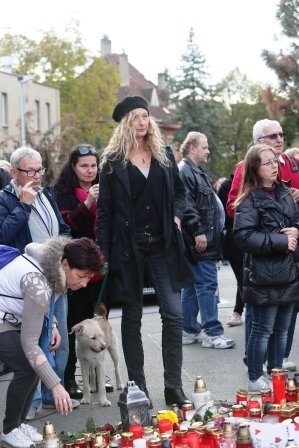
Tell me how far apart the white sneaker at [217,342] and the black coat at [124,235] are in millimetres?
2263

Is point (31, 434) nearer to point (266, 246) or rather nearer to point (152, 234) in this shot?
point (152, 234)

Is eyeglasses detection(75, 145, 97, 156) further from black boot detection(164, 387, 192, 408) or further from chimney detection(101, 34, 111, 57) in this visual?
chimney detection(101, 34, 111, 57)

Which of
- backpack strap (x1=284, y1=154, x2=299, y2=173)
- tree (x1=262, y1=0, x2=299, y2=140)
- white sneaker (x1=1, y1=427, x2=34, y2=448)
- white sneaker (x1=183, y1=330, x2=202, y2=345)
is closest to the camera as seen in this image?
white sneaker (x1=1, y1=427, x2=34, y2=448)

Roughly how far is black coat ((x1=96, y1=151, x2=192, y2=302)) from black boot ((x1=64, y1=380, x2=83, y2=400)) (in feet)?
3.12

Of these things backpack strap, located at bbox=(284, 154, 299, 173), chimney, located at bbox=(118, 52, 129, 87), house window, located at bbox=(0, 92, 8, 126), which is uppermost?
chimney, located at bbox=(118, 52, 129, 87)

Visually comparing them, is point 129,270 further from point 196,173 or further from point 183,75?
point 183,75

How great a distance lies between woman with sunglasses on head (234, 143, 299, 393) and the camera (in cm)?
601

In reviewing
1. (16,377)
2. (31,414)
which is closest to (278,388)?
(16,377)

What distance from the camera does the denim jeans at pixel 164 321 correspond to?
5926mm

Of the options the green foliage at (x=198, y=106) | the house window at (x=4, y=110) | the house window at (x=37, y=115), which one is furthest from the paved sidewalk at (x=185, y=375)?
the house window at (x=37, y=115)

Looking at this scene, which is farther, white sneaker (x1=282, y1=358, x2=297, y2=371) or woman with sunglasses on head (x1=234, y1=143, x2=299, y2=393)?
white sneaker (x1=282, y1=358, x2=297, y2=371)

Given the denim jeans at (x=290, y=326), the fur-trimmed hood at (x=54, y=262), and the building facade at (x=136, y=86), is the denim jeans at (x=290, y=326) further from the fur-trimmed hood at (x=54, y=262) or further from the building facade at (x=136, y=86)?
the building facade at (x=136, y=86)

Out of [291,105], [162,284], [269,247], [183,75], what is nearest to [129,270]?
[162,284]

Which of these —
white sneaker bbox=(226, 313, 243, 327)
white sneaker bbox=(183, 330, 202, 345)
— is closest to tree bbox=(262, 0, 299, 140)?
white sneaker bbox=(226, 313, 243, 327)
